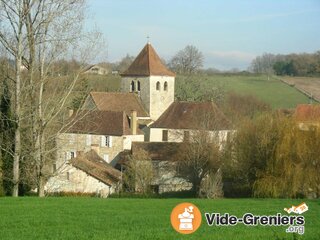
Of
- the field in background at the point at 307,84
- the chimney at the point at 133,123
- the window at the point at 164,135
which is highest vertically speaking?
the field in background at the point at 307,84

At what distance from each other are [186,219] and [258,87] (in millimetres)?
74422

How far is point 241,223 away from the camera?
12047 mm

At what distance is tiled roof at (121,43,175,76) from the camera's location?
6166 cm

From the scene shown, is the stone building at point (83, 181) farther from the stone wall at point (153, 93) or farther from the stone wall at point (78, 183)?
the stone wall at point (153, 93)

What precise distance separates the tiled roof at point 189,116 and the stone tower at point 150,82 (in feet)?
20.0

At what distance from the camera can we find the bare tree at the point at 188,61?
3329 inches

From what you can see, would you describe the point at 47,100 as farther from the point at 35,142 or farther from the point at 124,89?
the point at 124,89

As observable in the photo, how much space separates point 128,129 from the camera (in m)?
50.4

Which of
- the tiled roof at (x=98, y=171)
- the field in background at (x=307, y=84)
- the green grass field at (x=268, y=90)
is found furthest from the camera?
the field in background at (x=307, y=84)

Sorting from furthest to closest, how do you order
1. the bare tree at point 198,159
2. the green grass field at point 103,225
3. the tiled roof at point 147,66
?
the tiled roof at point 147,66 < the bare tree at point 198,159 < the green grass field at point 103,225

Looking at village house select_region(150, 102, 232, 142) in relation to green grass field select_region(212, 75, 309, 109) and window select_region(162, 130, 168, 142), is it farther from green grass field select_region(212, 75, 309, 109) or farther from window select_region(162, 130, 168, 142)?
green grass field select_region(212, 75, 309, 109)

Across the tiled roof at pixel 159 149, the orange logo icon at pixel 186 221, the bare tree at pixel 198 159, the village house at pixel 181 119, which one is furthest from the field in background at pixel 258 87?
the orange logo icon at pixel 186 221

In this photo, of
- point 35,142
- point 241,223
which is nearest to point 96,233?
point 241,223

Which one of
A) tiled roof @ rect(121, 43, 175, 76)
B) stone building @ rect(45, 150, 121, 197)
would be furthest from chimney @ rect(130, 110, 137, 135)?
stone building @ rect(45, 150, 121, 197)
